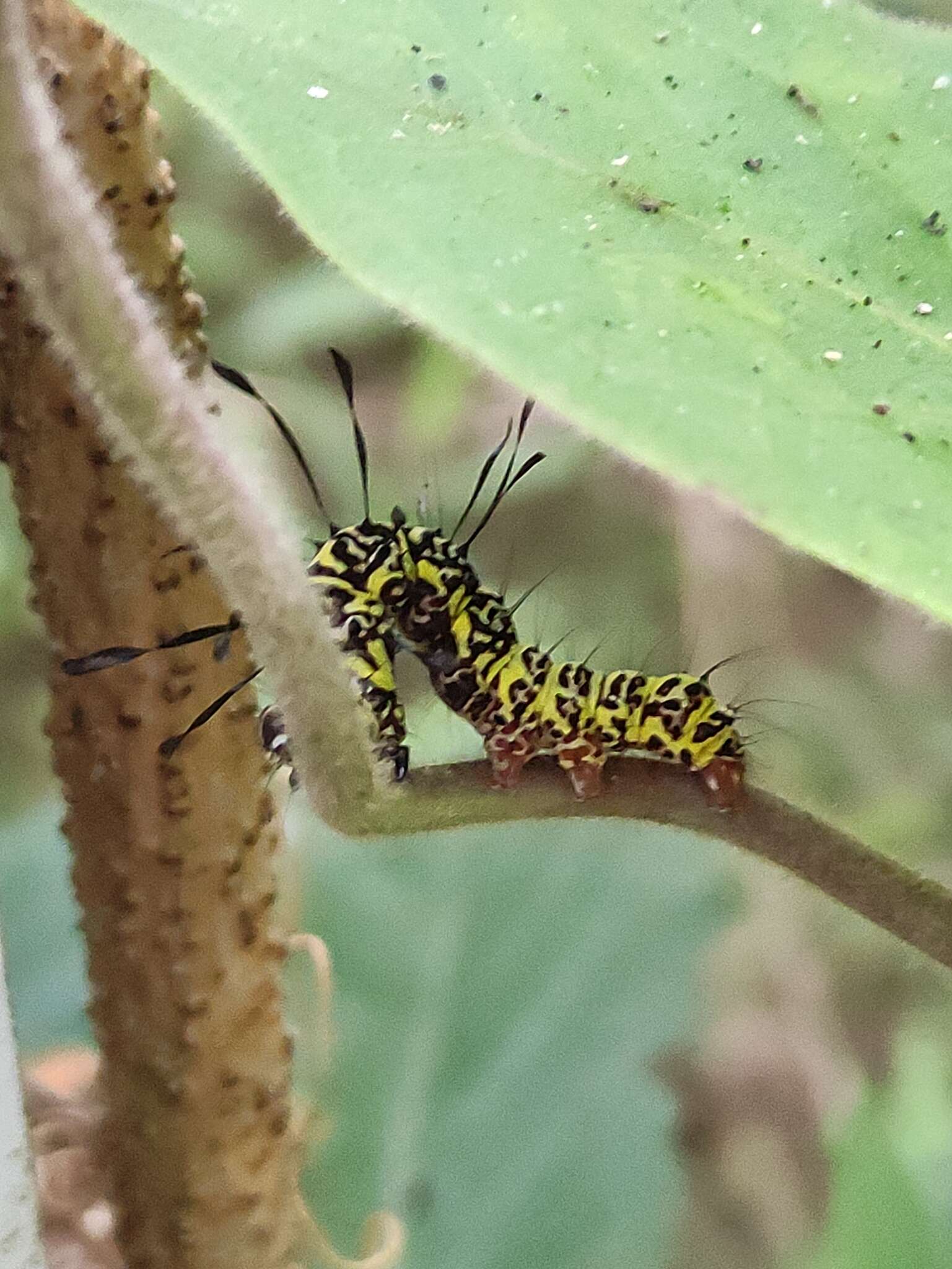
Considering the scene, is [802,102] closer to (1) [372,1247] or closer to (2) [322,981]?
(2) [322,981]

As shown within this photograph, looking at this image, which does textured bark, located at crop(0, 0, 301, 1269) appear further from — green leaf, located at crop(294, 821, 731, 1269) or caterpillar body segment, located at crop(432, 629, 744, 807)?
green leaf, located at crop(294, 821, 731, 1269)

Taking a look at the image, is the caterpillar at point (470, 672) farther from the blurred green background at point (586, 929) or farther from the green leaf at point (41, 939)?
the green leaf at point (41, 939)

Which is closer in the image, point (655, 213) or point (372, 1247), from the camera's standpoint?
point (655, 213)

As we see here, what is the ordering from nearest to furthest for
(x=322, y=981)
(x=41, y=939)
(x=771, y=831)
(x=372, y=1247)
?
(x=771, y=831), (x=322, y=981), (x=372, y=1247), (x=41, y=939)

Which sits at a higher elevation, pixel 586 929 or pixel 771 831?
pixel 586 929

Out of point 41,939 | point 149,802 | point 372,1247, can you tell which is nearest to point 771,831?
point 149,802

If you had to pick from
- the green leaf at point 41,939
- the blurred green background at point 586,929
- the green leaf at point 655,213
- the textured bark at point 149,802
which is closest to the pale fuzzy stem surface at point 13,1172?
the textured bark at point 149,802
